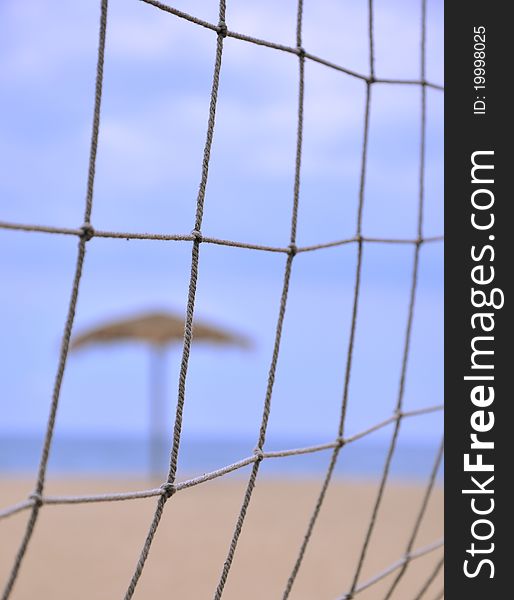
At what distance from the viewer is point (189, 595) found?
2979 mm

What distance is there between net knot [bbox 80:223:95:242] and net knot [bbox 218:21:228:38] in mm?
439

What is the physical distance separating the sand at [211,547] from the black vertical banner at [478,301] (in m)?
1.29

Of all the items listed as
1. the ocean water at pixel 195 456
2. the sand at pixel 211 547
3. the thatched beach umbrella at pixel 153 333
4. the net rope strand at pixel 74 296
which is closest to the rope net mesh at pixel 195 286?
the net rope strand at pixel 74 296

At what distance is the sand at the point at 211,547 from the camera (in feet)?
10.1

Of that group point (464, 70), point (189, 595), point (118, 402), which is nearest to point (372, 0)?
point (464, 70)

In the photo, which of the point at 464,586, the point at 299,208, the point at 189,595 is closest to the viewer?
the point at 299,208

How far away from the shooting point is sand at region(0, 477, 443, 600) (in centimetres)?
307

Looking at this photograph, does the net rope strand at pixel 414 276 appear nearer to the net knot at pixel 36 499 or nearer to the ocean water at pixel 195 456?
the net knot at pixel 36 499

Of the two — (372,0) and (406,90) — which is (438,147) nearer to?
(406,90)

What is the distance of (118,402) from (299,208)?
16.3 metres

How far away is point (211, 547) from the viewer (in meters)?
3.84

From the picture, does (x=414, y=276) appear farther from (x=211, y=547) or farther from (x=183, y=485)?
(x=211, y=547)

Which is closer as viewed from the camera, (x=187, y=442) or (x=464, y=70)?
(x=464, y=70)

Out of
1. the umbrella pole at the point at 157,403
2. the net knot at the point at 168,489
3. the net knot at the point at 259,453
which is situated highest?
the umbrella pole at the point at 157,403
